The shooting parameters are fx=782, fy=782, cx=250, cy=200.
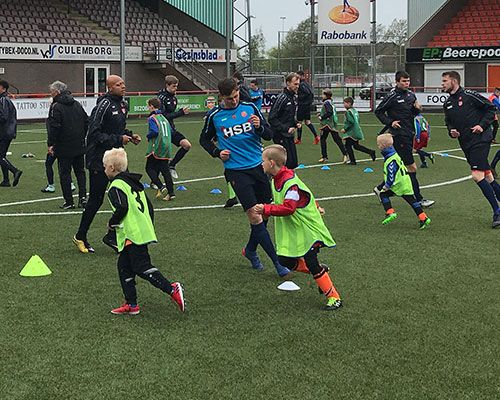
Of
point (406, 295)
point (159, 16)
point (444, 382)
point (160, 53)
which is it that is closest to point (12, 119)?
point (406, 295)

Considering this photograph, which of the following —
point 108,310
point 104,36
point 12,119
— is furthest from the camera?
point 104,36

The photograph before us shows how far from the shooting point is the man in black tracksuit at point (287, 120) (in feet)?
39.7

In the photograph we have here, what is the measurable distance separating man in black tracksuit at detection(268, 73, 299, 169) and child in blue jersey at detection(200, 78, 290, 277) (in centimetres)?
398

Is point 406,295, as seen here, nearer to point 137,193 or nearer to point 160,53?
point 137,193

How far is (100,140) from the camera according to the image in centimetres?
891

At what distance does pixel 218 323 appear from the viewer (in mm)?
6176

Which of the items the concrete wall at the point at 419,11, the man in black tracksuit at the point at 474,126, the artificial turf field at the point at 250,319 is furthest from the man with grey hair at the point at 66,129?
the concrete wall at the point at 419,11

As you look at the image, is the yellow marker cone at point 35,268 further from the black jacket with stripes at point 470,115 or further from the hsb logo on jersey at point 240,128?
the black jacket with stripes at point 470,115

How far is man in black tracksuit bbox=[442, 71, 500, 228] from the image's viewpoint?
407 inches

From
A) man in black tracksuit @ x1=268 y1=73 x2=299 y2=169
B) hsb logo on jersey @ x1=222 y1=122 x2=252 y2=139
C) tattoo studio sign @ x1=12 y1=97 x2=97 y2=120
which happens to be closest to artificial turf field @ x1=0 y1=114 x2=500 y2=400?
hsb logo on jersey @ x1=222 y1=122 x2=252 y2=139

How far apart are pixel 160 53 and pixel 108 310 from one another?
34.4 m

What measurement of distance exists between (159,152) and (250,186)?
520 centimetres

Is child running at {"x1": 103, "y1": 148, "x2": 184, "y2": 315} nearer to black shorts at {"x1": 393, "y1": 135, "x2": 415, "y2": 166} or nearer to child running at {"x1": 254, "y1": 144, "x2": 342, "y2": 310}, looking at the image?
child running at {"x1": 254, "y1": 144, "x2": 342, "y2": 310}

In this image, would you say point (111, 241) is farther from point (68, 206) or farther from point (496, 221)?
point (496, 221)
